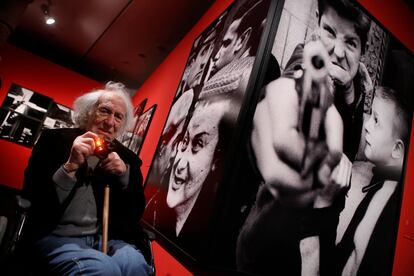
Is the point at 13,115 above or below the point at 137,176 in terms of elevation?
above

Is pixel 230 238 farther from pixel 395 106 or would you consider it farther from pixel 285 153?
pixel 395 106

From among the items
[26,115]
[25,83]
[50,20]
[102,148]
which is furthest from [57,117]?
[102,148]

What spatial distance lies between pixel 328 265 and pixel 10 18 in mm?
4347

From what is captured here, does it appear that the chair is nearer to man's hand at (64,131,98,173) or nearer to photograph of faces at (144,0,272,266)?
man's hand at (64,131,98,173)

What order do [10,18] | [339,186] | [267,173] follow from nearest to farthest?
[267,173] < [339,186] < [10,18]

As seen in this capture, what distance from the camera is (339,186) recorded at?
Result: 5.92ft

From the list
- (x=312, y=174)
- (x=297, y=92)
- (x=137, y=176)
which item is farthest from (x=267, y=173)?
(x=137, y=176)

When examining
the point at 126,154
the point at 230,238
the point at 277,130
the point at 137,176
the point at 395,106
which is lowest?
the point at 230,238

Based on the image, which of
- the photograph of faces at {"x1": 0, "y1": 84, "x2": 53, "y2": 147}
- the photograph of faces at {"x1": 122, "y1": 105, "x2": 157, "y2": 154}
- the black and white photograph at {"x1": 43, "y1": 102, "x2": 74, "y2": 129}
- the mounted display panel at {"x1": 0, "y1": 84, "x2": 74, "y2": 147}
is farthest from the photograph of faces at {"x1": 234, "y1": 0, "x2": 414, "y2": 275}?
the photograph of faces at {"x1": 0, "y1": 84, "x2": 53, "y2": 147}

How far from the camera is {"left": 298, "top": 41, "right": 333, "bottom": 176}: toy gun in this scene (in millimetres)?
1632

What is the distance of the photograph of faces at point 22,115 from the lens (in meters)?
5.77

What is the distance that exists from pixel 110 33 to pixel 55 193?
430 cm

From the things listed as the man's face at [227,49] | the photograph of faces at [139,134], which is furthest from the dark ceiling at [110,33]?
the man's face at [227,49]

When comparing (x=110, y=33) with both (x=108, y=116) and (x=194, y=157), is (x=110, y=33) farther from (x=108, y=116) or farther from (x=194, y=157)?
(x=194, y=157)
